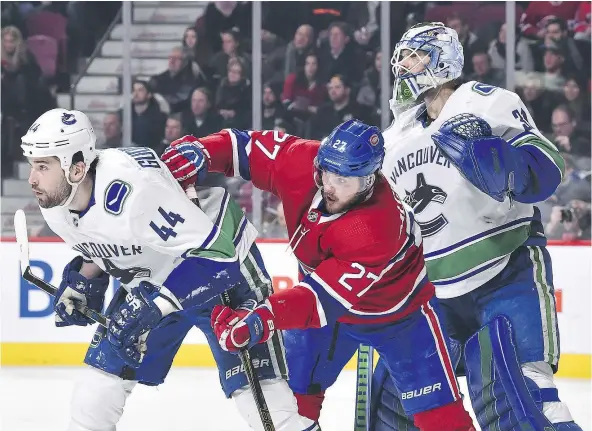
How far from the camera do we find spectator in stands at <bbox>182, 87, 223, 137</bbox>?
6332 millimetres

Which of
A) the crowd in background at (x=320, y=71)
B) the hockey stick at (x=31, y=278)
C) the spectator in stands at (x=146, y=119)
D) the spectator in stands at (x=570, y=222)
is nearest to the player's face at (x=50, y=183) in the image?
the hockey stick at (x=31, y=278)

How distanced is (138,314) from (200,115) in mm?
3513

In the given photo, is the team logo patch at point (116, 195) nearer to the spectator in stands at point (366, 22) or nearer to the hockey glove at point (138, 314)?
the hockey glove at point (138, 314)

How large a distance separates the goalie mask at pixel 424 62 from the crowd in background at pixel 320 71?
2816 mm

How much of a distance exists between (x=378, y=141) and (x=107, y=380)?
0.96 metres

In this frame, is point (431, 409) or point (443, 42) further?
point (443, 42)

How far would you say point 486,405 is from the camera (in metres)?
3.22

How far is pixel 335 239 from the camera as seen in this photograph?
2.82 m

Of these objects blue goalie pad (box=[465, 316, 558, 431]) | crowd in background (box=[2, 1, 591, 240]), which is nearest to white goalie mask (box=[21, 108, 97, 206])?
blue goalie pad (box=[465, 316, 558, 431])

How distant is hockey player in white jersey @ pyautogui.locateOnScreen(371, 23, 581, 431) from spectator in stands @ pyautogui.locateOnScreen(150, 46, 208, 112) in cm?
318

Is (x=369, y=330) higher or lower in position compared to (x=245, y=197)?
higher

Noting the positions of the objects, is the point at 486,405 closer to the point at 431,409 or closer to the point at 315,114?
the point at 431,409

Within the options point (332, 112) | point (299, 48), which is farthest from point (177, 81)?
point (332, 112)

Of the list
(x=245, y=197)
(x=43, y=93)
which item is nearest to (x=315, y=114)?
(x=245, y=197)
